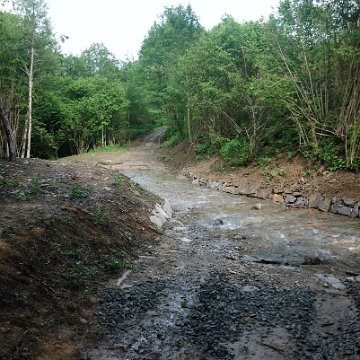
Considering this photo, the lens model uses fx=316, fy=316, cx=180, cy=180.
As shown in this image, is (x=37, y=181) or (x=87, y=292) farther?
(x=37, y=181)

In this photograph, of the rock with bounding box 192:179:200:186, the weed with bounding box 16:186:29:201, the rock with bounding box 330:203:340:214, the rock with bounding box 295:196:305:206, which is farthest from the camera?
the rock with bounding box 192:179:200:186

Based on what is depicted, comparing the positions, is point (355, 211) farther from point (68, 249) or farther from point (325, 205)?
point (68, 249)

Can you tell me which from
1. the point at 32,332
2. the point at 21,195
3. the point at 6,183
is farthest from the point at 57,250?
the point at 6,183

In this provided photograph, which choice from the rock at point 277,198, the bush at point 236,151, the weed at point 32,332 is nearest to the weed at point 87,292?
the weed at point 32,332

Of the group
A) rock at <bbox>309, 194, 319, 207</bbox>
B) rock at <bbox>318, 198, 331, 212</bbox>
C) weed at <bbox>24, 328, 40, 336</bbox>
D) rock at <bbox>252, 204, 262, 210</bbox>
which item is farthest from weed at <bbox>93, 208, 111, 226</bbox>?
rock at <bbox>309, 194, 319, 207</bbox>

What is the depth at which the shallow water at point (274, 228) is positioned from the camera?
6641 millimetres

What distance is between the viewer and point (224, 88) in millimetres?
17266

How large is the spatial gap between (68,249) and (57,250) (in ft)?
0.80

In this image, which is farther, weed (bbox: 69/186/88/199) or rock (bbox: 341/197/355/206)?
rock (bbox: 341/197/355/206)

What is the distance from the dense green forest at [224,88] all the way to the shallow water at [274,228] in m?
2.67

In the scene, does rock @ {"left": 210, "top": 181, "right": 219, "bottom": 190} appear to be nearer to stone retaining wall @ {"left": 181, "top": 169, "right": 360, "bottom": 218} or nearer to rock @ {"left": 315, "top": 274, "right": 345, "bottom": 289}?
stone retaining wall @ {"left": 181, "top": 169, "right": 360, "bottom": 218}

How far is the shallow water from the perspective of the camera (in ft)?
21.8

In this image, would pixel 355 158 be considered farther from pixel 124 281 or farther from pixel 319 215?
pixel 124 281

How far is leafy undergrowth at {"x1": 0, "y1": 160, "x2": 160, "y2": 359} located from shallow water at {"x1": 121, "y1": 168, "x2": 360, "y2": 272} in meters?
2.11
